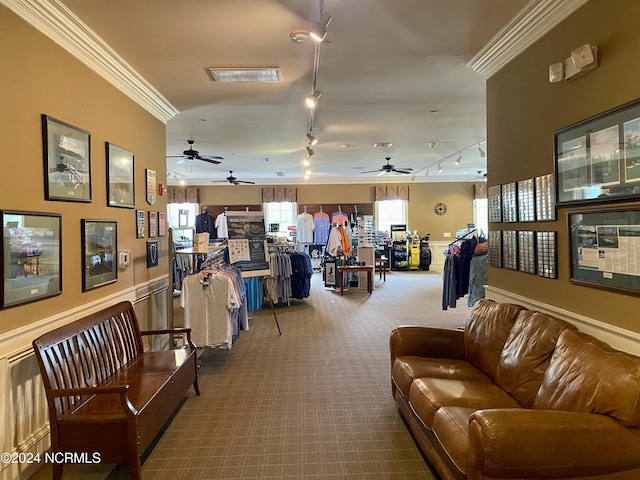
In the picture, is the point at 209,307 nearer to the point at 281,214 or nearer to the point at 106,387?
the point at 106,387

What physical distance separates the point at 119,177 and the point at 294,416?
9.01 ft

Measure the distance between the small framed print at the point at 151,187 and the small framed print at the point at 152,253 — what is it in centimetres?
48

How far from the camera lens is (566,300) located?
8.20 ft

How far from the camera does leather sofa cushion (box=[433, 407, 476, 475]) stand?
1762mm

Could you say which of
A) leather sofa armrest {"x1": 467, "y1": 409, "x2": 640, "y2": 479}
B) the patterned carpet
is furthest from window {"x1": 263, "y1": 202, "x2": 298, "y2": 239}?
leather sofa armrest {"x1": 467, "y1": 409, "x2": 640, "y2": 479}

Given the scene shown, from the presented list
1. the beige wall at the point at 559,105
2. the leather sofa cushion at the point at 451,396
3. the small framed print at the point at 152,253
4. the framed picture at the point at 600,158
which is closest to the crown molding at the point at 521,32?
the beige wall at the point at 559,105

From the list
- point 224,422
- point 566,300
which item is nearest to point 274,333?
point 224,422

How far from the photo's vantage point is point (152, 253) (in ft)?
14.0

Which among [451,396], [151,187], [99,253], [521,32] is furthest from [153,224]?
[521,32]

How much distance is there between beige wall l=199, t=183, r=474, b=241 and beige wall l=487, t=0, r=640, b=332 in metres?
8.54

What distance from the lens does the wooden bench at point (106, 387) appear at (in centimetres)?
211

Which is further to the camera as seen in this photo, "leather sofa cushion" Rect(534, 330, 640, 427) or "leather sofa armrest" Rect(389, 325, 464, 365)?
"leather sofa armrest" Rect(389, 325, 464, 365)

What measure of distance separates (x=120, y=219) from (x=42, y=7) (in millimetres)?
1780

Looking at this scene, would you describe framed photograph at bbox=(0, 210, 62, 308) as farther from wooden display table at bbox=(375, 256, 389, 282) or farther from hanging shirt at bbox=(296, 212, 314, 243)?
hanging shirt at bbox=(296, 212, 314, 243)
